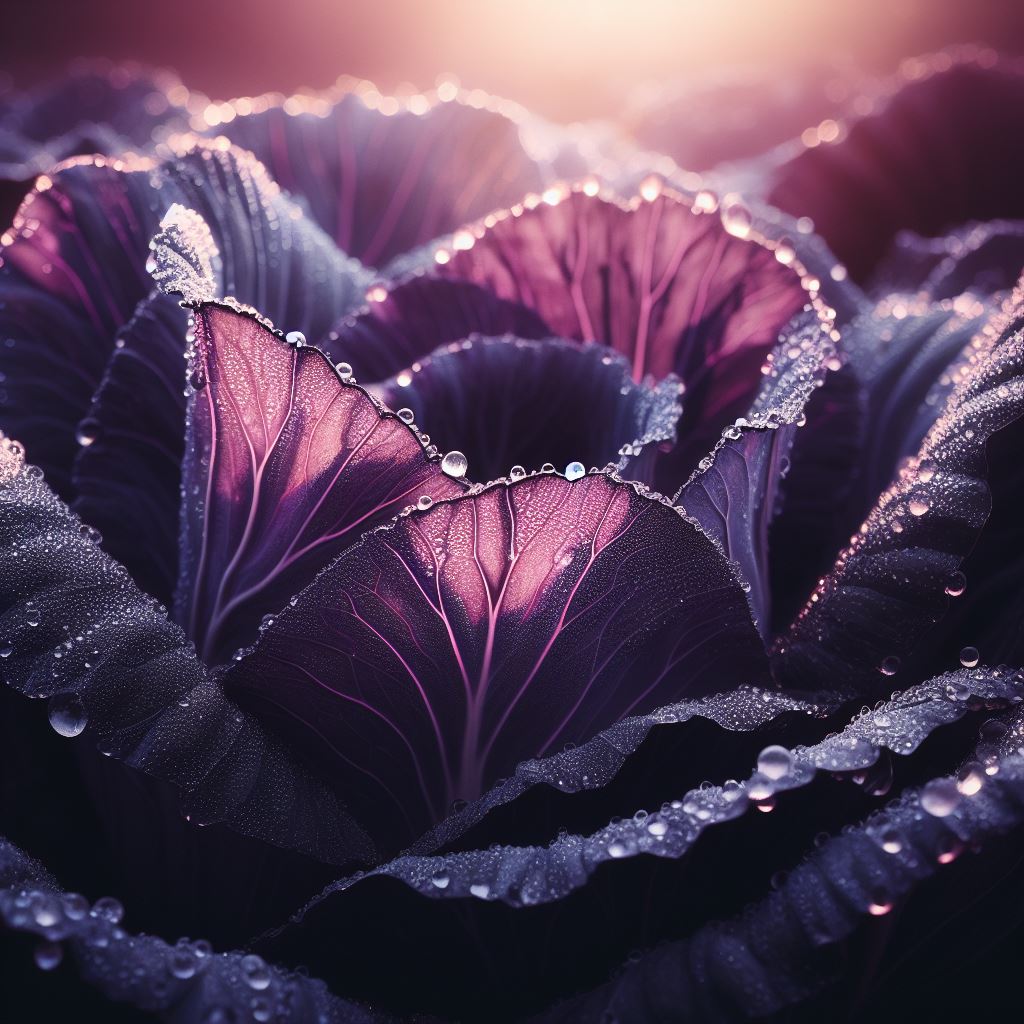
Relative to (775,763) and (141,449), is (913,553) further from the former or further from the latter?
(141,449)

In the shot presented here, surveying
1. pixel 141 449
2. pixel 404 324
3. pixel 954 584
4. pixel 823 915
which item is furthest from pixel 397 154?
pixel 823 915

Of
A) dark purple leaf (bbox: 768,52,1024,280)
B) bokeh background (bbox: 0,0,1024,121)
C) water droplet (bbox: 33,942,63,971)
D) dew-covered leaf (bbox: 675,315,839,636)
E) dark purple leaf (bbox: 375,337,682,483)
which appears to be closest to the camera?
water droplet (bbox: 33,942,63,971)

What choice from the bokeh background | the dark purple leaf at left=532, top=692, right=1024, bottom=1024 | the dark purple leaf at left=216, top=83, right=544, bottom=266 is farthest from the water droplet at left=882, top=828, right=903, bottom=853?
the bokeh background

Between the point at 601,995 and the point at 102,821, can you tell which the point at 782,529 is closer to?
the point at 601,995

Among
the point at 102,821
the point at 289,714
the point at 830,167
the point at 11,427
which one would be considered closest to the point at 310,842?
the point at 289,714

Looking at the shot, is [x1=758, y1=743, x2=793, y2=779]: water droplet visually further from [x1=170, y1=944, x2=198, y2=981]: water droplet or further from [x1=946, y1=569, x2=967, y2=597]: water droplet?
[x1=170, y1=944, x2=198, y2=981]: water droplet

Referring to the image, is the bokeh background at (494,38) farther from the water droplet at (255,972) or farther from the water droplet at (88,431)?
the water droplet at (255,972)

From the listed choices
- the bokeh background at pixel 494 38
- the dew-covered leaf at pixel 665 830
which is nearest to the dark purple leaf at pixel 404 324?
the dew-covered leaf at pixel 665 830

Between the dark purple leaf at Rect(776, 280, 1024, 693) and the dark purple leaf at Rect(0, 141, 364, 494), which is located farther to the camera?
the dark purple leaf at Rect(0, 141, 364, 494)
